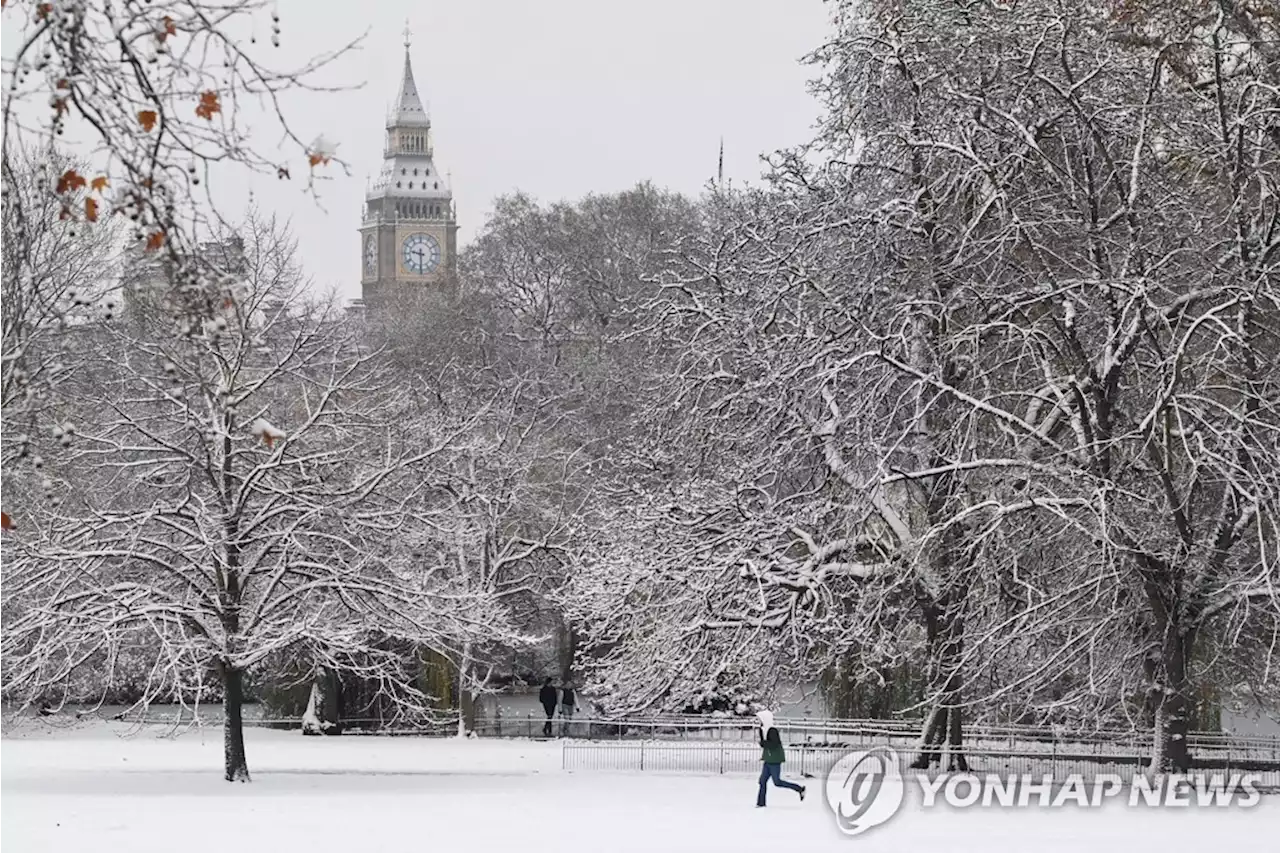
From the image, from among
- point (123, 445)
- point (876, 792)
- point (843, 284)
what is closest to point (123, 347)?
point (123, 445)

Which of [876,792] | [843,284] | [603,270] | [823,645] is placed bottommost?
[876,792]

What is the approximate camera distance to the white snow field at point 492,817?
20141 millimetres

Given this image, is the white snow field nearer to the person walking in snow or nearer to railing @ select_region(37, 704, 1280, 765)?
the person walking in snow

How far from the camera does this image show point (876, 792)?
2497 cm

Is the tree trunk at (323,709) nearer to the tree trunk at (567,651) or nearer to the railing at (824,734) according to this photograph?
the railing at (824,734)

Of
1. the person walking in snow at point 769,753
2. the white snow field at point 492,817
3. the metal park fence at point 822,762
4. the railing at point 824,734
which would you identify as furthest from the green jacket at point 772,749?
the railing at point 824,734

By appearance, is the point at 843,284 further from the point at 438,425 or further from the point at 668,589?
the point at 438,425

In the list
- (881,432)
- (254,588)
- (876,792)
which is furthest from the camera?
(254,588)

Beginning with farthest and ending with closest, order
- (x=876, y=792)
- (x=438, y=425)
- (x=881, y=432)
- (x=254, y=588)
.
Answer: (x=438, y=425) → (x=254, y=588) → (x=881, y=432) → (x=876, y=792)

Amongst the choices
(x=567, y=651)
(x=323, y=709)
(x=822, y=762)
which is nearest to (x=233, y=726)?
(x=822, y=762)

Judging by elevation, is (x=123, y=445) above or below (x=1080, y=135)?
below

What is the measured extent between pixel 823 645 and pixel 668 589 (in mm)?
2325

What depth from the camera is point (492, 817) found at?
76.7 feet

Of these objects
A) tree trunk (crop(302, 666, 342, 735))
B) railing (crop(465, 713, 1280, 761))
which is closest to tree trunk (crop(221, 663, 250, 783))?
railing (crop(465, 713, 1280, 761))
